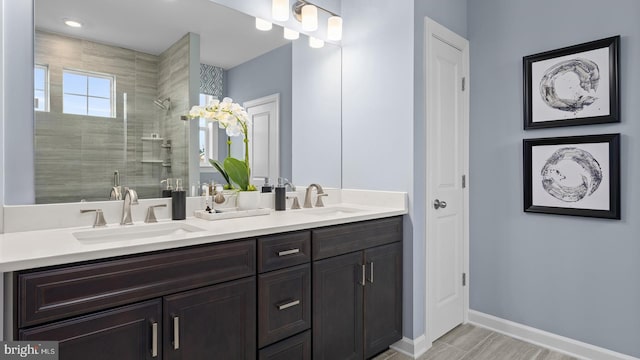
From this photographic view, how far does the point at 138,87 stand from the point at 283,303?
1269mm

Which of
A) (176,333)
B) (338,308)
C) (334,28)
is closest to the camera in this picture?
(176,333)


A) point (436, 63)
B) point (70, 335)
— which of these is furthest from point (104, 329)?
point (436, 63)

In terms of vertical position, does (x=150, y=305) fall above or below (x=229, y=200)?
below

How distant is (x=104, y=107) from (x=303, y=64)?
1.35 m

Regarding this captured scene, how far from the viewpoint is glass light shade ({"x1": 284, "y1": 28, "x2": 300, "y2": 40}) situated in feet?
7.87

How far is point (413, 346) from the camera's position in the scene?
7.27ft

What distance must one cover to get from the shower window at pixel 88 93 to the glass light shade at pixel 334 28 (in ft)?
4.87

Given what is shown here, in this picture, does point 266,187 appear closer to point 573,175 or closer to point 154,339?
point 154,339

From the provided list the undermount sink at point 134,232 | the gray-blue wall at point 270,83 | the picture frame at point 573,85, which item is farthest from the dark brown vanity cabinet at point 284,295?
the picture frame at point 573,85

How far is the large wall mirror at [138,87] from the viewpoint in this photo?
5.12 ft

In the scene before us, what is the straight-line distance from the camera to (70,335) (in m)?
1.08

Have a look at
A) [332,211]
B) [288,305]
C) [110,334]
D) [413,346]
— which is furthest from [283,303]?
[413,346]

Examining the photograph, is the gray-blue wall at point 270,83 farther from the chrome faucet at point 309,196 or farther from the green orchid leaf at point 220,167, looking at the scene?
the chrome faucet at point 309,196

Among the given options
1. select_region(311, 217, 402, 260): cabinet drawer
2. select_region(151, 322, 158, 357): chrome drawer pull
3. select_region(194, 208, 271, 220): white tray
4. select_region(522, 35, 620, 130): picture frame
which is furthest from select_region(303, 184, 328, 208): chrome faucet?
select_region(522, 35, 620, 130): picture frame
